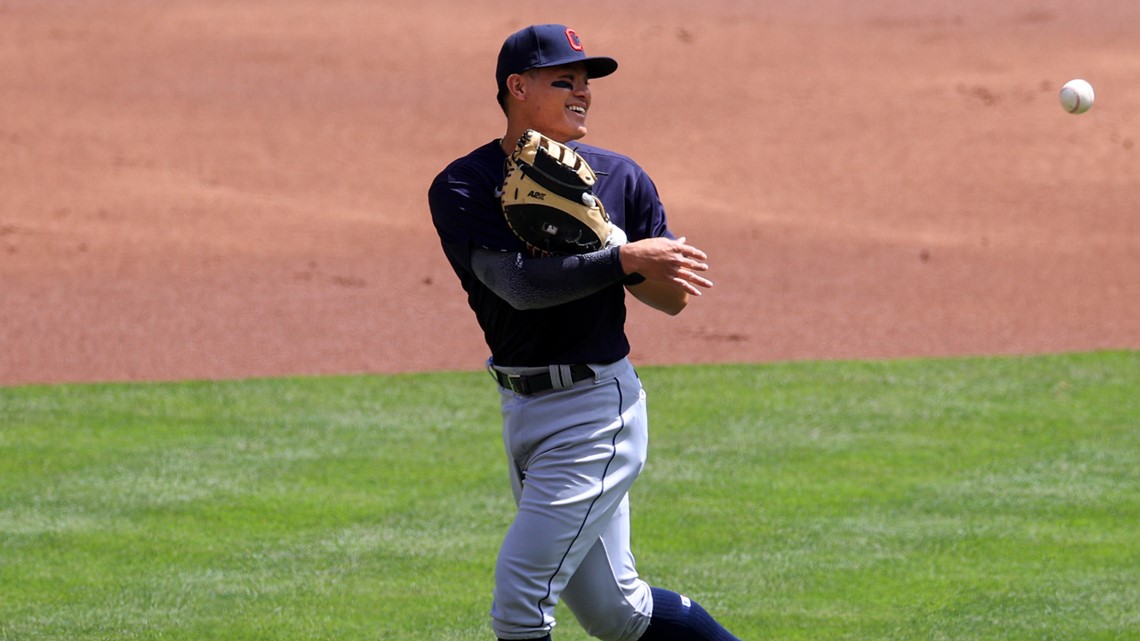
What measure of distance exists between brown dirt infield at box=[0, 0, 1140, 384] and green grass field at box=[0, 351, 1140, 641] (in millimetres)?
1024

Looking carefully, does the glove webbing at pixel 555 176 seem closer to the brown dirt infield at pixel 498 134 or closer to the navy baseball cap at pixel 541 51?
the navy baseball cap at pixel 541 51

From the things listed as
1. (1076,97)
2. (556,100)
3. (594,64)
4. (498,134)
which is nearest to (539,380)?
(556,100)

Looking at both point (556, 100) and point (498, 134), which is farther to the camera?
point (498, 134)

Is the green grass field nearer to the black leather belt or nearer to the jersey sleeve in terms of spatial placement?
the black leather belt

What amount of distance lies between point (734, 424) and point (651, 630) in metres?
4.11

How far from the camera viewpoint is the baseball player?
3576 millimetres

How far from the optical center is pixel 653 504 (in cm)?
652

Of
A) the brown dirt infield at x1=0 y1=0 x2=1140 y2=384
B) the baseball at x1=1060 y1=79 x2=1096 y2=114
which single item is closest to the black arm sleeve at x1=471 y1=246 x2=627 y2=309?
the baseball at x1=1060 y1=79 x2=1096 y2=114

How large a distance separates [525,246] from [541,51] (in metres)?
0.47

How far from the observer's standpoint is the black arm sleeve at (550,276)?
11.5ft

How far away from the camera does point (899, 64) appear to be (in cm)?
1673

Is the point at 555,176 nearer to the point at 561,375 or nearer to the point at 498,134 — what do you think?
the point at 561,375

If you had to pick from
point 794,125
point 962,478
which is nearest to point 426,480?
point 962,478

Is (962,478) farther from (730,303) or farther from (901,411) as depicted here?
(730,303)
